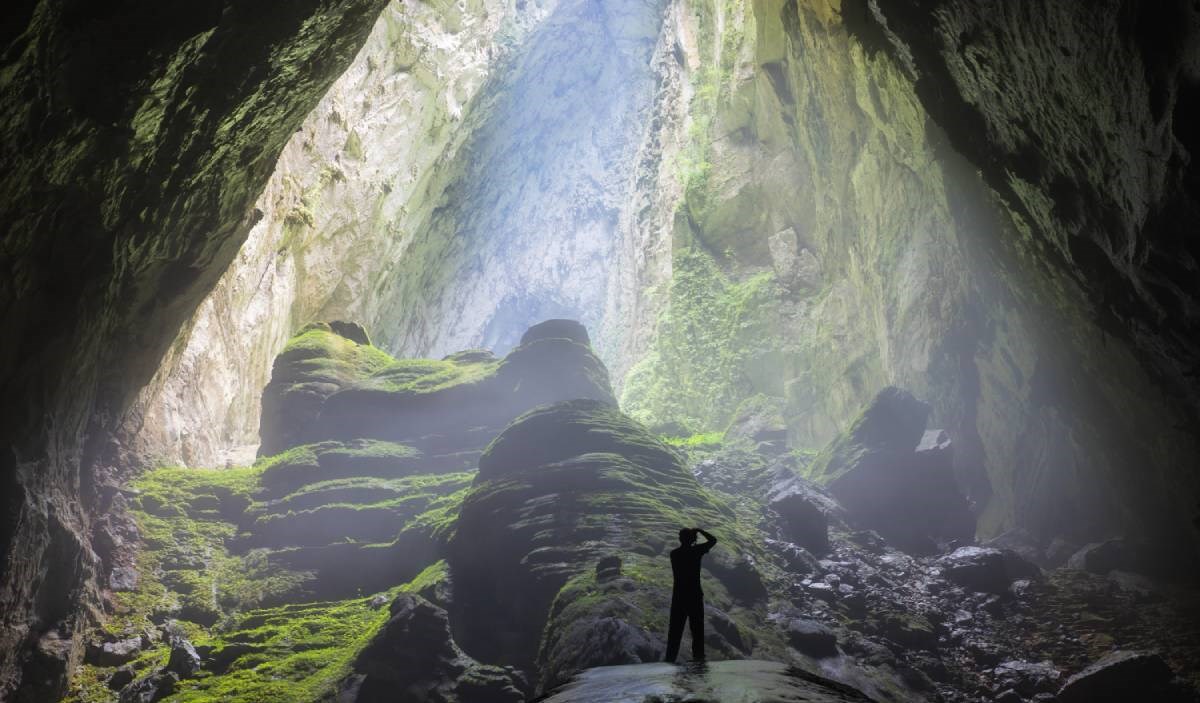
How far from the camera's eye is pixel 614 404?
1309 inches

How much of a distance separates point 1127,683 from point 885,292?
19613mm

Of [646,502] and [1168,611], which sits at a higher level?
[646,502]

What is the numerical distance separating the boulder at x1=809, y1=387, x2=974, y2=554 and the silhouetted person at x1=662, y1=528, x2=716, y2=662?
15.2m

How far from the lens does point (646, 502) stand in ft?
64.7

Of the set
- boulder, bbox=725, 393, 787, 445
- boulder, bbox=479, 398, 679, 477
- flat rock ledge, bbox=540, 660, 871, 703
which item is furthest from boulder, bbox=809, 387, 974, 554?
flat rock ledge, bbox=540, 660, 871, 703

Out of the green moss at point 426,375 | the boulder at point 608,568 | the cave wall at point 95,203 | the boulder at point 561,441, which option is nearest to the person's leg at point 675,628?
the boulder at point 608,568

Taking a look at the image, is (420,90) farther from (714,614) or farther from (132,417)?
(714,614)

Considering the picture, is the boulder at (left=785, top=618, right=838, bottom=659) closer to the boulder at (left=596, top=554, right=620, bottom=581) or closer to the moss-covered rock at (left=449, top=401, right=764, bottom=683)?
the moss-covered rock at (left=449, top=401, right=764, bottom=683)

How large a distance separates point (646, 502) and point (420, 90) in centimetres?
3255

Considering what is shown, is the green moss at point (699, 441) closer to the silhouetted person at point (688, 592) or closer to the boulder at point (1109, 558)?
the boulder at point (1109, 558)

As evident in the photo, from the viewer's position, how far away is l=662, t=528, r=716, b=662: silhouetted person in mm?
7879

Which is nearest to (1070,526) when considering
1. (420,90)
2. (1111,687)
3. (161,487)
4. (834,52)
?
(1111,687)

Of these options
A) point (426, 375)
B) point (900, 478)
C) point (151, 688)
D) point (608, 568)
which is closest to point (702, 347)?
point (426, 375)

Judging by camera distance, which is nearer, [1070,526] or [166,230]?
[166,230]
